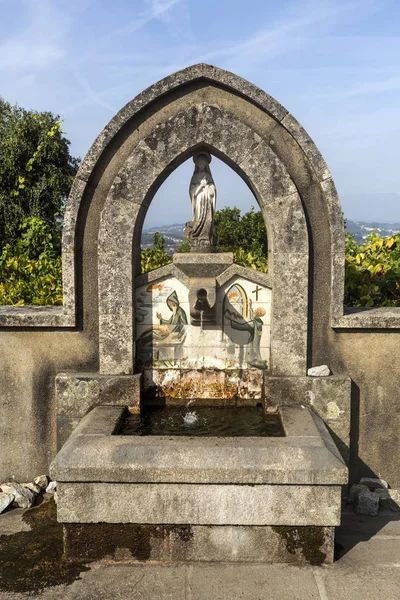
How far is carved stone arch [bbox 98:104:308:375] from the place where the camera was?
5.40 m

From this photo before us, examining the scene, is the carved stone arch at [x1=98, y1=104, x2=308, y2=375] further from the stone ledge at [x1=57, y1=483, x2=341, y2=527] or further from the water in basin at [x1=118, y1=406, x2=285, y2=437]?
the stone ledge at [x1=57, y1=483, x2=341, y2=527]

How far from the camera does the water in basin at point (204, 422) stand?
Answer: 507cm

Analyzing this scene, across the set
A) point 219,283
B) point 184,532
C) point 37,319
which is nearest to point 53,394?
point 37,319

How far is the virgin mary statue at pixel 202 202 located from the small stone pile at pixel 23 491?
2.80 meters

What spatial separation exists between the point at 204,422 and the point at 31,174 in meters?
15.6

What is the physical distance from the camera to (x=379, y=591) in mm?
3904

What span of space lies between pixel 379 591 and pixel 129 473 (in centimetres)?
193

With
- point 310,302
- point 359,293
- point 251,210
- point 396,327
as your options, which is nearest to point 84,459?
point 310,302

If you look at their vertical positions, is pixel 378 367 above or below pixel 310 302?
below

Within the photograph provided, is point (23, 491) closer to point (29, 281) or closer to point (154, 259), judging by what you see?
point (29, 281)

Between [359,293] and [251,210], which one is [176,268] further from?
[251,210]

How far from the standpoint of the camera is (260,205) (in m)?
5.53

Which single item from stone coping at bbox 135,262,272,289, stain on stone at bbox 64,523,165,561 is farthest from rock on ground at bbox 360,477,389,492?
stain on stone at bbox 64,523,165,561

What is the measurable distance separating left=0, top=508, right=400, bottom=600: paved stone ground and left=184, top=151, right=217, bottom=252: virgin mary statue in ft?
10.3
